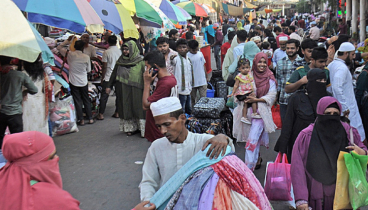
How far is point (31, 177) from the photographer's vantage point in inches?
93.5

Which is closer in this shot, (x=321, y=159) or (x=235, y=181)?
(x=235, y=181)

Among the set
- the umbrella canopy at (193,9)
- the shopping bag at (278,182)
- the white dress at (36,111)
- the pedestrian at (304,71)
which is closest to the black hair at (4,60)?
the white dress at (36,111)

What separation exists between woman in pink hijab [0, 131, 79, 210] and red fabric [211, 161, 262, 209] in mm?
850

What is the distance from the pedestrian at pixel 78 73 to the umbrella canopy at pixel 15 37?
11.8 ft

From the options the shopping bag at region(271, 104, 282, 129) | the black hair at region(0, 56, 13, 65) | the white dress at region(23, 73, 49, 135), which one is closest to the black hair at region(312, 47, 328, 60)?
the shopping bag at region(271, 104, 282, 129)

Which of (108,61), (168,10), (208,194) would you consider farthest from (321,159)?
(168,10)

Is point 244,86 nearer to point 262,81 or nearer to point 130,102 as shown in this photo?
point 262,81

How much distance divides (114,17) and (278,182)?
18.2 ft

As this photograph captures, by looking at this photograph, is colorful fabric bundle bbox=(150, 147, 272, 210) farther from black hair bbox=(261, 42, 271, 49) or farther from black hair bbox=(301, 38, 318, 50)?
black hair bbox=(261, 42, 271, 49)

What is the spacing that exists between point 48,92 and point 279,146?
15.6 feet

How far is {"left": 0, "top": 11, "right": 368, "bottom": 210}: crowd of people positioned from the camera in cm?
242

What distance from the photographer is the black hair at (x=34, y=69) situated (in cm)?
721

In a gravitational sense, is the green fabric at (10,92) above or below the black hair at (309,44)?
below

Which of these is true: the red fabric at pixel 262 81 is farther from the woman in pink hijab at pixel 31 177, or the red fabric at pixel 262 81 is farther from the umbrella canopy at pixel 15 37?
the woman in pink hijab at pixel 31 177
